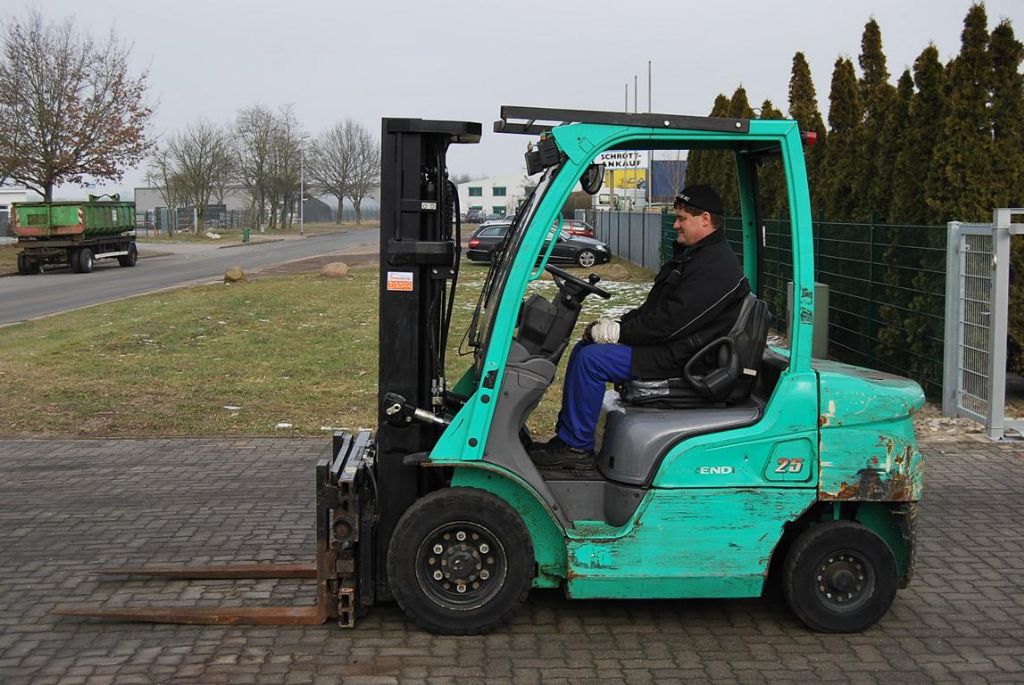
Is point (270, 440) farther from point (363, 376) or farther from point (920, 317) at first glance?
point (920, 317)

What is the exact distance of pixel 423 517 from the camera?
536cm

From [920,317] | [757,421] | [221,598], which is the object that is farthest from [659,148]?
[920,317]

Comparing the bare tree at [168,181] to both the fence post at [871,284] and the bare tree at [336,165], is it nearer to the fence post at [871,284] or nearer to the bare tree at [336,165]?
the bare tree at [336,165]

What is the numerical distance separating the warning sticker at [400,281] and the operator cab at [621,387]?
1.33 feet

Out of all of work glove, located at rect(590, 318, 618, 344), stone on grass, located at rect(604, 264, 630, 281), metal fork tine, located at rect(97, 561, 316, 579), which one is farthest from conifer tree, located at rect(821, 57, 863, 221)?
stone on grass, located at rect(604, 264, 630, 281)

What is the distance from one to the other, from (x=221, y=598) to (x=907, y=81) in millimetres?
10852

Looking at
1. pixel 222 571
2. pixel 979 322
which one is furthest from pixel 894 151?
pixel 222 571

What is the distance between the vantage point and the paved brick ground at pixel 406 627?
5.13m

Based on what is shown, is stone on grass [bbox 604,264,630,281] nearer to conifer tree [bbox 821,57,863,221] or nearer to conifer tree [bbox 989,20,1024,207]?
conifer tree [bbox 821,57,863,221]

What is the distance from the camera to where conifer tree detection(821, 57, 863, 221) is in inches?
664

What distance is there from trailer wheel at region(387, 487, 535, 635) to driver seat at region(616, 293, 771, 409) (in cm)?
93

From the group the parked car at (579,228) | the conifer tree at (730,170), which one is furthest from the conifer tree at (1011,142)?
the parked car at (579,228)

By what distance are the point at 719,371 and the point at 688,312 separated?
328mm

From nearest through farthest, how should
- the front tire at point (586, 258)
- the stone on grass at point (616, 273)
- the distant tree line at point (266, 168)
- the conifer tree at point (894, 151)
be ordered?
the conifer tree at point (894, 151) → the stone on grass at point (616, 273) → the front tire at point (586, 258) → the distant tree line at point (266, 168)
